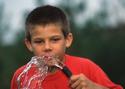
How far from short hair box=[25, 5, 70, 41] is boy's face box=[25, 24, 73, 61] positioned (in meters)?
0.05

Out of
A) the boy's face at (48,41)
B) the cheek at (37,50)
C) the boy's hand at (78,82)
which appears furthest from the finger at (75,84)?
the cheek at (37,50)

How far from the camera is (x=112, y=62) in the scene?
25234 mm

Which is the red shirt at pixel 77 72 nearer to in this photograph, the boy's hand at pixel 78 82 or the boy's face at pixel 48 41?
the boy's face at pixel 48 41

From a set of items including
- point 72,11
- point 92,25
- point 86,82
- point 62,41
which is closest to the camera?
point 86,82

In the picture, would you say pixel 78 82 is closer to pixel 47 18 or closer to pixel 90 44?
pixel 47 18

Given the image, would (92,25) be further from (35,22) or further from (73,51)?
(35,22)

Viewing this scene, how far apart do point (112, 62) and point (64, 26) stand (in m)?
19.0

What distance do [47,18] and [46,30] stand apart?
0.19 metres

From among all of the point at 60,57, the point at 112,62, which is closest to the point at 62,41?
the point at 60,57

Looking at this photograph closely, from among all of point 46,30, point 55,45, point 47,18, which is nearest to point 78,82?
point 55,45

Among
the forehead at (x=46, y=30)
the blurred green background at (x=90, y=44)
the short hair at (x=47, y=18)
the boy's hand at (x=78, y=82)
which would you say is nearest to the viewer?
the boy's hand at (x=78, y=82)

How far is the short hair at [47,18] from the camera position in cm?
628

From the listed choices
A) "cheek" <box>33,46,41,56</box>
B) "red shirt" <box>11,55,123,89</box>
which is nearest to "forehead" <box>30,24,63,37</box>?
"cheek" <box>33,46,41,56</box>

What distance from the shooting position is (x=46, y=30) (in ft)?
20.1
